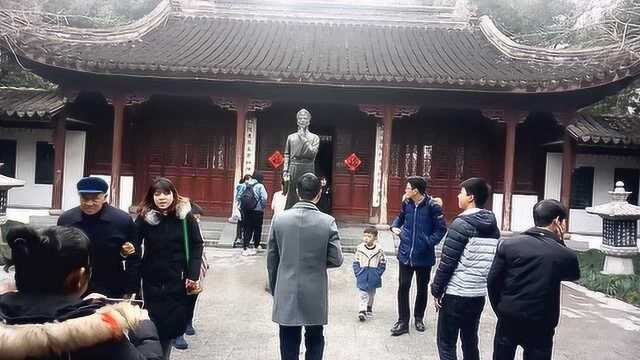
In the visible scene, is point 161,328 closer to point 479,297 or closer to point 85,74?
point 479,297

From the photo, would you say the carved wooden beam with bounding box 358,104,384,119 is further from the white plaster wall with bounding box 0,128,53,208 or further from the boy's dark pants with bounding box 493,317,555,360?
the boy's dark pants with bounding box 493,317,555,360

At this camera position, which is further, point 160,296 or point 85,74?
point 85,74

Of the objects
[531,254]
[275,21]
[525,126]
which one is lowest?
[531,254]

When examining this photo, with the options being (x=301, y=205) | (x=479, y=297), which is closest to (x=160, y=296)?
(x=301, y=205)

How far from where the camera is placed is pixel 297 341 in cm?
357

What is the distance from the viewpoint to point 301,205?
11.6 feet

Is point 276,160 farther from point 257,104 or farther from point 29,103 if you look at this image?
point 29,103

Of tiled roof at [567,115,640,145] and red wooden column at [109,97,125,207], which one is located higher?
tiled roof at [567,115,640,145]

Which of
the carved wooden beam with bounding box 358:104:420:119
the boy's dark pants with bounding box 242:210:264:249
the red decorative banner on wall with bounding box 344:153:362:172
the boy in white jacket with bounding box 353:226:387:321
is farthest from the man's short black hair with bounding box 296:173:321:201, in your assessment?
the red decorative banner on wall with bounding box 344:153:362:172

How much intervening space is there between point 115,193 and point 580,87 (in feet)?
32.7

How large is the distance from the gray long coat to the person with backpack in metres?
5.34

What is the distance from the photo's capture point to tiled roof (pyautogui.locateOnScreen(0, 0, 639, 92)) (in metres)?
10.8

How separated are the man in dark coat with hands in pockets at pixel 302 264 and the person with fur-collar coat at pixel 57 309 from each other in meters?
1.85

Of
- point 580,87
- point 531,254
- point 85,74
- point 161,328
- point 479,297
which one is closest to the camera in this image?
point 531,254
